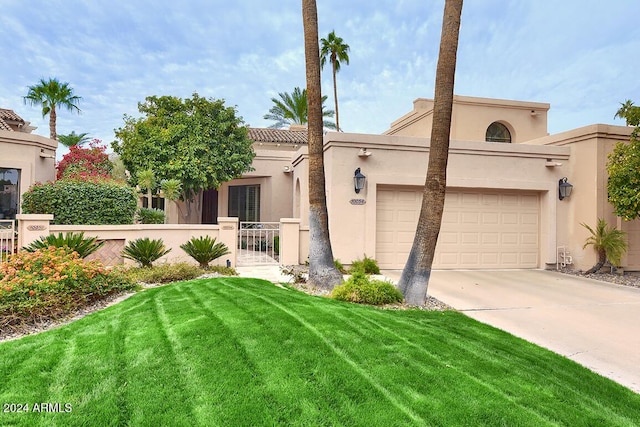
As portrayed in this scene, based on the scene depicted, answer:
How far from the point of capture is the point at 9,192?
1286 cm

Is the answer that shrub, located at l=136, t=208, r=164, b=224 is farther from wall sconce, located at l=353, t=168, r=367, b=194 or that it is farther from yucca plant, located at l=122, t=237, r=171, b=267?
wall sconce, located at l=353, t=168, r=367, b=194

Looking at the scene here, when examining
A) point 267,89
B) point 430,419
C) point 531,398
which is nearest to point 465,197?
point 531,398

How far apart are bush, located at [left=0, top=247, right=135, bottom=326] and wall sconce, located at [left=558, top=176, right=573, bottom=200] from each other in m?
12.6

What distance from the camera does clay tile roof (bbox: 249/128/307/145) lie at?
22328 mm

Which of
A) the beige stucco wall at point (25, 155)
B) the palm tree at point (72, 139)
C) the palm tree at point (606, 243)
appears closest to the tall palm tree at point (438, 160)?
the palm tree at point (606, 243)

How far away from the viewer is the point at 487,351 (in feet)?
14.2

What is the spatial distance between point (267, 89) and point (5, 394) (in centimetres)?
2959

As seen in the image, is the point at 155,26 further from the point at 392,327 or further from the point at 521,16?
the point at 392,327

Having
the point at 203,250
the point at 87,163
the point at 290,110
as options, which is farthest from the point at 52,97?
the point at 203,250

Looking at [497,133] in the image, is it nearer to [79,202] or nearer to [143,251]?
[143,251]

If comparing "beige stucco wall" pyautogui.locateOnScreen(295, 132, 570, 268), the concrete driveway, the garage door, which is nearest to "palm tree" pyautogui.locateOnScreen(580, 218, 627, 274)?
"beige stucco wall" pyautogui.locateOnScreen(295, 132, 570, 268)

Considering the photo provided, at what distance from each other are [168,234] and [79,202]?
3253 mm

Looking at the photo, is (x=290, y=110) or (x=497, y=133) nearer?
(x=497, y=133)

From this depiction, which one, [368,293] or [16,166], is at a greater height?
[16,166]
